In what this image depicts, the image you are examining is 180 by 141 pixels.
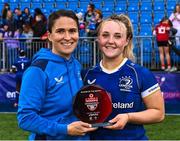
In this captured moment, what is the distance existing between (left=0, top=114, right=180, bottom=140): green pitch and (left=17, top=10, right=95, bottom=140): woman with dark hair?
5415 mm

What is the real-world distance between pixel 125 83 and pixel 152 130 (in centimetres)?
621

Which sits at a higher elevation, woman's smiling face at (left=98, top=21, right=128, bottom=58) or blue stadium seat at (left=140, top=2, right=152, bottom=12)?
blue stadium seat at (left=140, top=2, right=152, bottom=12)

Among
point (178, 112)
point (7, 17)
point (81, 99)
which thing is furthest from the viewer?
point (7, 17)

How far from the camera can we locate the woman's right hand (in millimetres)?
2838

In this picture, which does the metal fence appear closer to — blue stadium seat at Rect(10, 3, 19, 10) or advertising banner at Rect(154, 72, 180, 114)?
advertising banner at Rect(154, 72, 180, 114)

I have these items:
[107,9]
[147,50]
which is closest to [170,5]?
[107,9]

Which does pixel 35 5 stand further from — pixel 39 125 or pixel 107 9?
pixel 39 125

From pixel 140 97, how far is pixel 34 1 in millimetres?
15951

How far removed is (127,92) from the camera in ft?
10.4

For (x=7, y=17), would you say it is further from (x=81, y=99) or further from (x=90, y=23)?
(x=81, y=99)

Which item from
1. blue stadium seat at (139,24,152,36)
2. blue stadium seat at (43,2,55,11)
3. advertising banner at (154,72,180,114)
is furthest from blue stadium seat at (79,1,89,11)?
advertising banner at (154,72,180,114)

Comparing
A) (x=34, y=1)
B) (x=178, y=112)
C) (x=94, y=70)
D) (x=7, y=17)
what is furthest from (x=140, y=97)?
(x=34, y=1)

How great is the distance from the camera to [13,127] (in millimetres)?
9734

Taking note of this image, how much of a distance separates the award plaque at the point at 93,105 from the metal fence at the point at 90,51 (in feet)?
30.5
